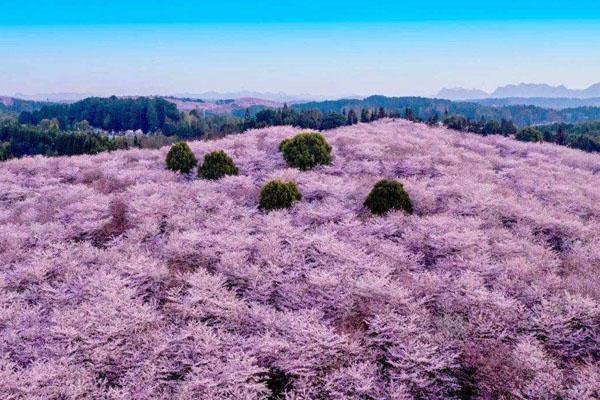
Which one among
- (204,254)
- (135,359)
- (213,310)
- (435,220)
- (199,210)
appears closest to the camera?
(135,359)

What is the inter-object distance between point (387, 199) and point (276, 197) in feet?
14.9

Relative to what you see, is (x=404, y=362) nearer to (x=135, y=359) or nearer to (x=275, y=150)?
(x=135, y=359)

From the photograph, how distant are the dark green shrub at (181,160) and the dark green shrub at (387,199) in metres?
12.5

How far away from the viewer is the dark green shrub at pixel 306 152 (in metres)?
25.0

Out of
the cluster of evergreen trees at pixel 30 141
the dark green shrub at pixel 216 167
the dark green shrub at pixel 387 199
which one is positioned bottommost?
the cluster of evergreen trees at pixel 30 141

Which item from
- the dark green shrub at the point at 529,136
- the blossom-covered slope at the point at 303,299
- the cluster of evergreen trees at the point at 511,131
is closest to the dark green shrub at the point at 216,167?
the blossom-covered slope at the point at 303,299

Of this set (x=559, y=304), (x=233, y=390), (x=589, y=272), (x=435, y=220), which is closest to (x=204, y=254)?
(x=233, y=390)

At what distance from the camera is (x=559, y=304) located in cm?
1001

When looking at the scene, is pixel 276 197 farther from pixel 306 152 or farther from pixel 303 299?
pixel 306 152

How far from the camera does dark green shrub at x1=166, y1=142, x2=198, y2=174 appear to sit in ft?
83.6

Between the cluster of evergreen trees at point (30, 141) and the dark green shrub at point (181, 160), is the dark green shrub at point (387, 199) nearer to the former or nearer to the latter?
the dark green shrub at point (181, 160)

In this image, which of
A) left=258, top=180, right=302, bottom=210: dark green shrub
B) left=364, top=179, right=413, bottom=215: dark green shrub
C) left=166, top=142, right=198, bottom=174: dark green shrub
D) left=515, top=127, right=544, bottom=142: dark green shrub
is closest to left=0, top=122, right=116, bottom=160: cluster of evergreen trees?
left=166, top=142, right=198, bottom=174: dark green shrub

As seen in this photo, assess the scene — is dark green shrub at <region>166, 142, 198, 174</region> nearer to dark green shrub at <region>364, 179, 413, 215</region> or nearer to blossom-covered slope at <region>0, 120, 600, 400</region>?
blossom-covered slope at <region>0, 120, 600, 400</region>

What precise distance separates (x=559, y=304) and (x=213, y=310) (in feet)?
26.4
